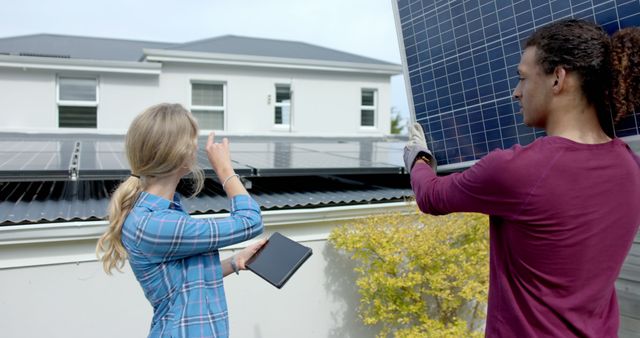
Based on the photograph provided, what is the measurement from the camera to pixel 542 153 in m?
1.77

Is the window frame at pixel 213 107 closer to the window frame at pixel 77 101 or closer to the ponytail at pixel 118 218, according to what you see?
the window frame at pixel 77 101

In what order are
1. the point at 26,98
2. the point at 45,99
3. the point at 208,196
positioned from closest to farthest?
the point at 208,196
the point at 26,98
the point at 45,99

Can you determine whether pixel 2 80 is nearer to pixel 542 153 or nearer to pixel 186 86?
pixel 186 86

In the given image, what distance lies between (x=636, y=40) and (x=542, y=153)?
21.0 inches

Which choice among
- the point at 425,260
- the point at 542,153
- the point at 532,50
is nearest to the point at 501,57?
the point at 532,50

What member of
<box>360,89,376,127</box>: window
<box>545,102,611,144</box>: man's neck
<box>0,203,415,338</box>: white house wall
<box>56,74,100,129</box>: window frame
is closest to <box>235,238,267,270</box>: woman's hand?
<box>545,102,611,144</box>: man's neck

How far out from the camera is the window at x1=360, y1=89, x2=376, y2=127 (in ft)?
60.3

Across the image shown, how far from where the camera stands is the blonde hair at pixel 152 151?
2.20 metres

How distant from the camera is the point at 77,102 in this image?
14.8 metres

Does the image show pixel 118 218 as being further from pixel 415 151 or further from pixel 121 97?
pixel 121 97

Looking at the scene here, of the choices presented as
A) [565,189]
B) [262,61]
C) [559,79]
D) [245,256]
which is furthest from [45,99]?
[565,189]

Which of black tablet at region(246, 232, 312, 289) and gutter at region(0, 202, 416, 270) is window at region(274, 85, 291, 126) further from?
black tablet at region(246, 232, 312, 289)

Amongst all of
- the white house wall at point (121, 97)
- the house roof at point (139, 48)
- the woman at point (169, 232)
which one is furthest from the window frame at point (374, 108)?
the woman at point (169, 232)

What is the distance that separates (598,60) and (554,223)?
0.56m
